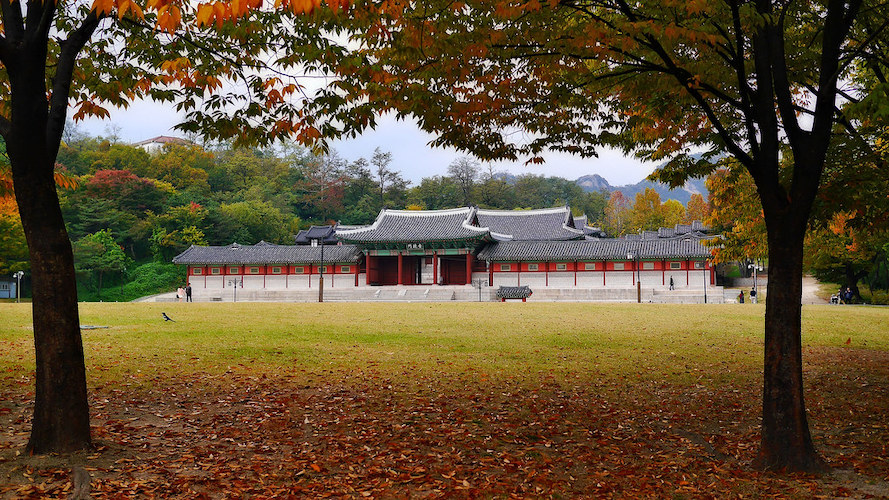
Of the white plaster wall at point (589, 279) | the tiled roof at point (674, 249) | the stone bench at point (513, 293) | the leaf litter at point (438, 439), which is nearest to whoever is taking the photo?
the leaf litter at point (438, 439)

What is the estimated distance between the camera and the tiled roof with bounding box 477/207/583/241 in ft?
172

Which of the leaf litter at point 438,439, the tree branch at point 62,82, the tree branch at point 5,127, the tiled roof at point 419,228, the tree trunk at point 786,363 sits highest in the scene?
the tiled roof at point 419,228

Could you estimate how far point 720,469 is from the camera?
17.6ft

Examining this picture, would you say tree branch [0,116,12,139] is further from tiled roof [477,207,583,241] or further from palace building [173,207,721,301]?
tiled roof [477,207,583,241]

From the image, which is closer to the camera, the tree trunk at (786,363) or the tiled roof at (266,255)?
the tree trunk at (786,363)

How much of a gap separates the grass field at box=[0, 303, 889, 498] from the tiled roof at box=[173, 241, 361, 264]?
3404 cm

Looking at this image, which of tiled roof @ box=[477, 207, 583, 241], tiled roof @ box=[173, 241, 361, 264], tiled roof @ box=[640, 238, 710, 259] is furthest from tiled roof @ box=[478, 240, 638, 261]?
tiled roof @ box=[173, 241, 361, 264]

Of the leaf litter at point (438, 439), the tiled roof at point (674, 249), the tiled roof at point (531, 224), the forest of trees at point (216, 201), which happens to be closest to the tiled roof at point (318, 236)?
the forest of trees at point (216, 201)

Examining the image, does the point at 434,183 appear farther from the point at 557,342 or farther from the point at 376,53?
the point at 376,53

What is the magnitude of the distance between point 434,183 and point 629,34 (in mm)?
80862

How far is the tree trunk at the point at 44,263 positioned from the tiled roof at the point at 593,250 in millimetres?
41239

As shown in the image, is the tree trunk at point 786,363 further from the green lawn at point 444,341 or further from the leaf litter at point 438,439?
the green lawn at point 444,341

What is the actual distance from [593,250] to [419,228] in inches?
547

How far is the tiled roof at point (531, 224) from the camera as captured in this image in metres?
52.4
